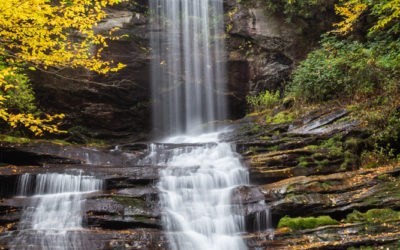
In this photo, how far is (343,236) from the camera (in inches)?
184

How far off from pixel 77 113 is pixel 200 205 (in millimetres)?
8580

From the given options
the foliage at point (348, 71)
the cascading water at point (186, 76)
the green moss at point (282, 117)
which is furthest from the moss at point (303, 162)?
the foliage at point (348, 71)

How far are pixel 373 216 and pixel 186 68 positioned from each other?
11.7m

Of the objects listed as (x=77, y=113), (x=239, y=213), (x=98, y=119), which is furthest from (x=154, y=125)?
(x=239, y=213)

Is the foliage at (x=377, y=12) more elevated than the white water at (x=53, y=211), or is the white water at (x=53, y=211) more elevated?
the foliage at (x=377, y=12)

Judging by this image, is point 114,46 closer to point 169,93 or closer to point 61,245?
point 169,93

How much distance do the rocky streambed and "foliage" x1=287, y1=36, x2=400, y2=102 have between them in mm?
1255

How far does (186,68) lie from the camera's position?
14.9 meters

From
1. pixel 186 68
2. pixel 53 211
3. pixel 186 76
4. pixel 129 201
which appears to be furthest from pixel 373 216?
pixel 186 68

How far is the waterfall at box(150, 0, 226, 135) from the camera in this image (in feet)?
48.2

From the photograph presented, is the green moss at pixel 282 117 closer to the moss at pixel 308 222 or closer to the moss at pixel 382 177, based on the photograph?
the moss at pixel 382 177

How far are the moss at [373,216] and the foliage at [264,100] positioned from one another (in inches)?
318

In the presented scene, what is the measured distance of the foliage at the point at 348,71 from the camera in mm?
8469

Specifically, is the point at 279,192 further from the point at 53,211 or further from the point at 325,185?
the point at 53,211
